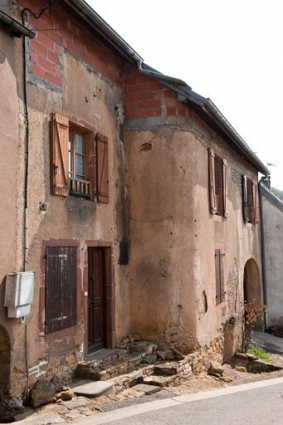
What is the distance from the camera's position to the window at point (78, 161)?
6504 mm

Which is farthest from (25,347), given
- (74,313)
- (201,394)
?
(201,394)

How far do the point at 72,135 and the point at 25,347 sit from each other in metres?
3.43

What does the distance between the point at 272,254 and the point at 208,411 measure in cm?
1039

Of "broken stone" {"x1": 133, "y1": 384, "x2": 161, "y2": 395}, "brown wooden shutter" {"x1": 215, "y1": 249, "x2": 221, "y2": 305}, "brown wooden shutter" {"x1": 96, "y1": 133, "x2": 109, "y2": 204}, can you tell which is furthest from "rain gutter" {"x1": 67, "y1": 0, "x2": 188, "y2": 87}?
"broken stone" {"x1": 133, "y1": 384, "x2": 161, "y2": 395}

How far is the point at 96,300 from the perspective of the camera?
7.72m

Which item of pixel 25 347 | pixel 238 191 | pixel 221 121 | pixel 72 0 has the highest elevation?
pixel 72 0

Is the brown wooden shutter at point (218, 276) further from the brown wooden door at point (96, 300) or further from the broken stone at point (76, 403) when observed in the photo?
the broken stone at point (76, 403)

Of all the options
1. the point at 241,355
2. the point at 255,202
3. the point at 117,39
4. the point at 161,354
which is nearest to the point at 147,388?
the point at 161,354

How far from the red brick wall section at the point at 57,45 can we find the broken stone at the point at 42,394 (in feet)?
13.9

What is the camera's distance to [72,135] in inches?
289

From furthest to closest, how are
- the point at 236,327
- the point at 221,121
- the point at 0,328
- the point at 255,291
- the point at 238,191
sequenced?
1. the point at 255,291
2. the point at 238,191
3. the point at 236,327
4. the point at 221,121
5. the point at 0,328

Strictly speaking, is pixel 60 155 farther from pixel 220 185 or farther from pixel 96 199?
pixel 220 185

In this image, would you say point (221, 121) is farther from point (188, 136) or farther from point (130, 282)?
point (130, 282)

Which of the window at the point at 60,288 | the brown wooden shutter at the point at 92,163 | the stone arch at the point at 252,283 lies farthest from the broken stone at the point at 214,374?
the stone arch at the point at 252,283
